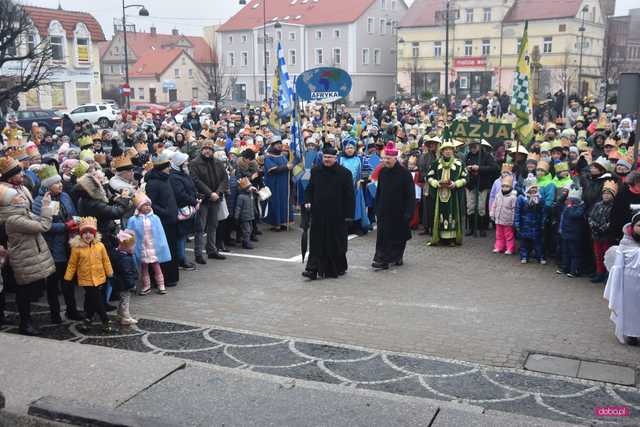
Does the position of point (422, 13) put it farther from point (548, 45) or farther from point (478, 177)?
point (478, 177)

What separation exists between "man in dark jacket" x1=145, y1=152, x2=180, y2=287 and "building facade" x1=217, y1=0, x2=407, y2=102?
60201 mm

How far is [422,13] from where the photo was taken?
66.6 meters

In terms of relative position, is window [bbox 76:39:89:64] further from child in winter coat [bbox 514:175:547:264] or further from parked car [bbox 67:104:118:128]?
child in winter coat [bbox 514:175:547:264]

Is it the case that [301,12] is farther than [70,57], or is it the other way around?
[301,12]

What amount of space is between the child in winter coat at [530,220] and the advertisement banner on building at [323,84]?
13.3 ft

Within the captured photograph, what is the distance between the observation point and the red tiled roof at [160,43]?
3620 inches

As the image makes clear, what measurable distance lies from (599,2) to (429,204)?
6105cm

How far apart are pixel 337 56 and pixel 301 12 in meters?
7.87

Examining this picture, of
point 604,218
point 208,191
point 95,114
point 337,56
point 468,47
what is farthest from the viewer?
point 337,56

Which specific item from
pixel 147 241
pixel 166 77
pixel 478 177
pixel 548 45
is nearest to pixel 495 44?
pixel 548 45

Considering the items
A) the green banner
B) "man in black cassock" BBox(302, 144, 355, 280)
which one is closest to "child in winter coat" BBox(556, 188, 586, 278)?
the green banner

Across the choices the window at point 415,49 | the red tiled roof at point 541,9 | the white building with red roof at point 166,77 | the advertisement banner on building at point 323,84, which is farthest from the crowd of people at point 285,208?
the white building with red roof at point 166,77

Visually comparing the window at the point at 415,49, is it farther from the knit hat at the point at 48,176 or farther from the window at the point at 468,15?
the knit hat at the point at 48,176

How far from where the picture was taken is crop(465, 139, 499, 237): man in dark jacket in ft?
39.5
